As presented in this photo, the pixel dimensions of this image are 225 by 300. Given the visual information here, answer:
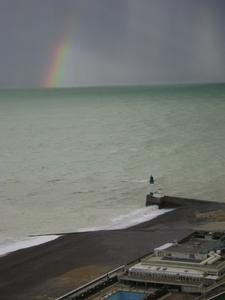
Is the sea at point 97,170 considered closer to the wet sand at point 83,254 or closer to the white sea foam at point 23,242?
the white sea foam at point 23,242

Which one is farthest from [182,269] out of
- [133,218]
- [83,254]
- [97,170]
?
[97,170]

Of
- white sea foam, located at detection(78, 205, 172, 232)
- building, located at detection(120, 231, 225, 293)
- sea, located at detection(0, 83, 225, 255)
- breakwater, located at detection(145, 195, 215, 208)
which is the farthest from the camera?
breakwater, located at detection(145, 195, 215, 208)

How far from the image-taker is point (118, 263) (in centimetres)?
3628

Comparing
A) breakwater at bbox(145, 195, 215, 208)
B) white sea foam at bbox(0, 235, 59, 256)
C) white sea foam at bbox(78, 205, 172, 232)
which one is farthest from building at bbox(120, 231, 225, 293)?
breakwater at bbox(145, 195, 215, 208)

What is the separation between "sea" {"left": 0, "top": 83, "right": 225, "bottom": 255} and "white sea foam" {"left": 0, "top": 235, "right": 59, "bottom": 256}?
0.06 metres

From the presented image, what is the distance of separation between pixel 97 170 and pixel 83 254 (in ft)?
120

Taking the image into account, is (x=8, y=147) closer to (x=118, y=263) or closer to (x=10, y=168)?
(x=10, y=168)

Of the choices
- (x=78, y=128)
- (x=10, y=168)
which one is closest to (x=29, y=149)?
(x=10, y=168)

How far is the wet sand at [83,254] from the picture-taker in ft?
111

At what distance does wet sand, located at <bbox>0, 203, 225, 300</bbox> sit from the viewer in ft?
111

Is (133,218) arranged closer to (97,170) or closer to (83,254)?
(83,254)

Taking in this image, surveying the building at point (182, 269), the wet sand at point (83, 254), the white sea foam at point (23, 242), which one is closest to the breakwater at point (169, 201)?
the wet sand at point (83, 254)

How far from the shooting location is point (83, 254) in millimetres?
39062

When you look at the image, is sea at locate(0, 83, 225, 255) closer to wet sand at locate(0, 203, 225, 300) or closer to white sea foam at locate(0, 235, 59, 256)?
white sea foam at locate(0, 235, 59, 256)
